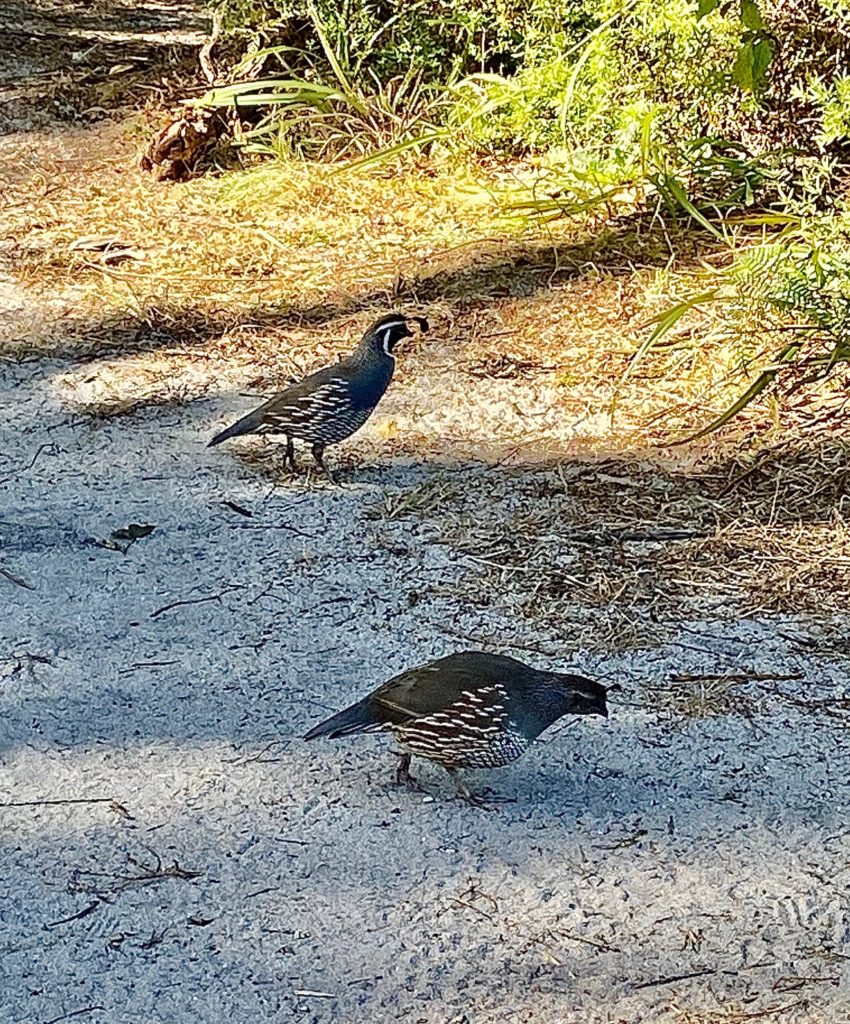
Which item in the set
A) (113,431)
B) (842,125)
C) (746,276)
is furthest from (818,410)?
(113,431)

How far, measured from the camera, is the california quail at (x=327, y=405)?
5.54 metres

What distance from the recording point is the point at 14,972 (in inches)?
134

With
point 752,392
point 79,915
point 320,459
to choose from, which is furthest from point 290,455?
point 79,915

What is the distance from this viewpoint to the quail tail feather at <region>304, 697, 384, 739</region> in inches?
153

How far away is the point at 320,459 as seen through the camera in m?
5.74

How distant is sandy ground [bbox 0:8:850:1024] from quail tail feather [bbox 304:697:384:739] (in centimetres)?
19

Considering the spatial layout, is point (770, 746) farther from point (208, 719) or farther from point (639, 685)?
point (208, 719)

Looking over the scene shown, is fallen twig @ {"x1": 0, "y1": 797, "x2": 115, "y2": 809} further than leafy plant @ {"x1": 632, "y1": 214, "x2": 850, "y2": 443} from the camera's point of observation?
No

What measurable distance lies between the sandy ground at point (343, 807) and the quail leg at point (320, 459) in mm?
73

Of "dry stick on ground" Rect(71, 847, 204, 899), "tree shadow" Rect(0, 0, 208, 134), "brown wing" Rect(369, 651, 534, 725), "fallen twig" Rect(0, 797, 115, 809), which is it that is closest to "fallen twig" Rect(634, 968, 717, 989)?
"brown wing" Rect(369, 651, 534, 725)

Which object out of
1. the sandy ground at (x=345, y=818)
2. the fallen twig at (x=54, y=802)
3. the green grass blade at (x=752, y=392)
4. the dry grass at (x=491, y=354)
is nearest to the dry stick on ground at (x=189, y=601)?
the sandy ground at (x=345, y=818)

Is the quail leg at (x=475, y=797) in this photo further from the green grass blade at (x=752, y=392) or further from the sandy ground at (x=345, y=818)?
the green grass blade at (x=752, y=392)

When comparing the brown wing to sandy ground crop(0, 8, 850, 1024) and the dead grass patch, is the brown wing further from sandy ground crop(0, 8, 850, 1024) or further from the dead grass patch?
the dead grass patch

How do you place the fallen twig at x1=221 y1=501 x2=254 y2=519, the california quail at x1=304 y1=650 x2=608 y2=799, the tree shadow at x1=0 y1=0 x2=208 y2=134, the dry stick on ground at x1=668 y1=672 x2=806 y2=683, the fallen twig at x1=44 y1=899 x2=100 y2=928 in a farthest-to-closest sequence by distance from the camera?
the tree shadow at x1=0 y1=0 x2=208 y2=134, the fallen twig at x1=221 y1=501 x2=254 y2=519, the dry stick on ground at x1=668 y1=672 x2=806 y2=683, the california quail at x1=304 y1=650 x2=608 y2=799, the fallen twig at x1=44 y1=899 x2=100 y2=928
